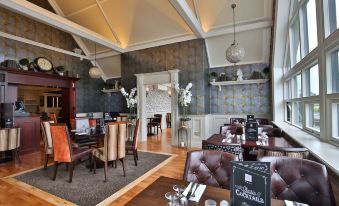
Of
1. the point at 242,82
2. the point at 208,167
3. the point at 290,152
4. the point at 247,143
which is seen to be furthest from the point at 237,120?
the point at 208,167

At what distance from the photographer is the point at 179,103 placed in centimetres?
598

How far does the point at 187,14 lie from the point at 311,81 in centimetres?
284

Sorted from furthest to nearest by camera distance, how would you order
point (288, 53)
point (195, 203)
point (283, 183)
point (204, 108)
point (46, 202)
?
point (204, 108)
point (288, 53)
point (46, 202)
point (283, 183)
point (195, 203)

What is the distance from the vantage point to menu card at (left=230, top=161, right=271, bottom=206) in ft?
2.55

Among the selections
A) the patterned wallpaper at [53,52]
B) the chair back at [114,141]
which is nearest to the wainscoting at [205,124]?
the chair back at [114,141]

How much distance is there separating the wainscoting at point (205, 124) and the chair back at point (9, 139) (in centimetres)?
472

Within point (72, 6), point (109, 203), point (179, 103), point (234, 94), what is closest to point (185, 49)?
point (179, 103)

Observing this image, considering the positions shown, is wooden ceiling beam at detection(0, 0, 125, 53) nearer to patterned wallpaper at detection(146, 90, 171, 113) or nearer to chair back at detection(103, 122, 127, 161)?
chair back at detection(103, 122, 127, 161)

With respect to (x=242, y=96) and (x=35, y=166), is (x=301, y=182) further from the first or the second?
(x=242, y=96)

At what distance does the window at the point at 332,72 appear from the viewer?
203 cm

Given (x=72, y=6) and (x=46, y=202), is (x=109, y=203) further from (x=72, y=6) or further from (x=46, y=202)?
(x=72, y=6)

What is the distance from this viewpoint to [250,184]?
823mm

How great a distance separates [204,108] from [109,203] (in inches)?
159

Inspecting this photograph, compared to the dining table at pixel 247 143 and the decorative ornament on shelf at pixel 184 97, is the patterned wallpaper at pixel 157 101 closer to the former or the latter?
the decorative ornament on shelf at pixel 184 97
